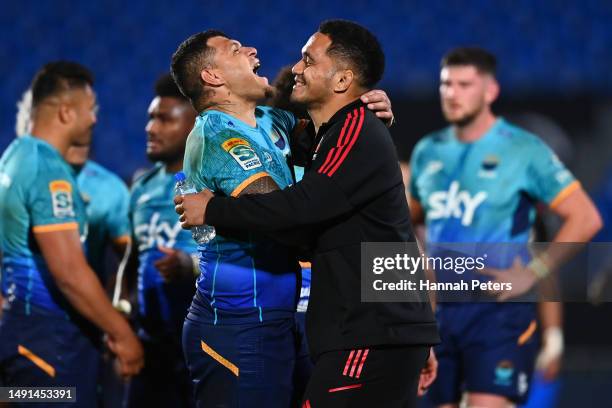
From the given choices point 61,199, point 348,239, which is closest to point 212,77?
point 348,239

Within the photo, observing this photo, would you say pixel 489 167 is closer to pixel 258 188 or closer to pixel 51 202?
pixel 51 202

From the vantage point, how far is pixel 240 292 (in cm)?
306

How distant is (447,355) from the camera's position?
4969mm

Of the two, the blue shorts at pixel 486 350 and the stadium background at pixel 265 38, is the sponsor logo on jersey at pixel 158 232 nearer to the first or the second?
the blue shorts at pixel 486 350

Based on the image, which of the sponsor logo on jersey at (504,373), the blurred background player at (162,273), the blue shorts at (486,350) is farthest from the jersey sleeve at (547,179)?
the blurred background player at (162,273)

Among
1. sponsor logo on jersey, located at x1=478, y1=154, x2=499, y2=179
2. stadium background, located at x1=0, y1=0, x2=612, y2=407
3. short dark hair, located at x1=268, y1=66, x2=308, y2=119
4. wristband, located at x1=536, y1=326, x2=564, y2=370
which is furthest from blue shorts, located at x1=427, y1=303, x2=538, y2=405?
stadium background, located at x1=0, y1=0, x2=612, y2=407

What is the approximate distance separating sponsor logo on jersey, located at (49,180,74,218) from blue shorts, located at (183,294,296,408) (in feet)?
3.61

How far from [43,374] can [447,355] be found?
2045 mm

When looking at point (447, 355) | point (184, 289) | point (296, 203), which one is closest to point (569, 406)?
point (447, 355)

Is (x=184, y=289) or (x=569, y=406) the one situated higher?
(x=184, y=289)

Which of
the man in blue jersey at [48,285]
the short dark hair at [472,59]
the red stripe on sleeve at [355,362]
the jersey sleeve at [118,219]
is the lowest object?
the red stripe on sleeve at [355,362]

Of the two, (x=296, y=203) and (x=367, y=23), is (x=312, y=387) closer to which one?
(x=296, y=203)

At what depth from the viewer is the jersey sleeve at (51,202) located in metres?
3.95

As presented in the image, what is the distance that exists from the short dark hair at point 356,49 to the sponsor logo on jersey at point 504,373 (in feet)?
6.73
